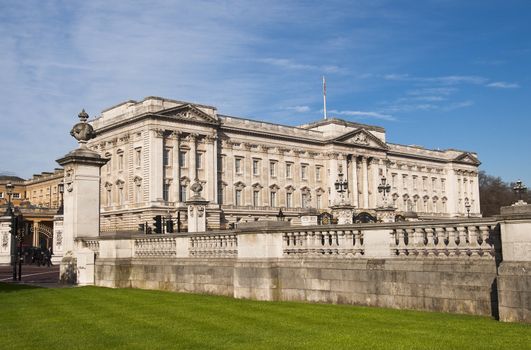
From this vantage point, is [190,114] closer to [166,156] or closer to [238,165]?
[166,156]

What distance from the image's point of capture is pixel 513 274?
10.5m

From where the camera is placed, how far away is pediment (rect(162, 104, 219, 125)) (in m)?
75.2

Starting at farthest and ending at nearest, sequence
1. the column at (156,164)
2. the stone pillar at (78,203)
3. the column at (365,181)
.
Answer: the column at (365,181) < the column at (156,164) < the stone pillar at (78,203)

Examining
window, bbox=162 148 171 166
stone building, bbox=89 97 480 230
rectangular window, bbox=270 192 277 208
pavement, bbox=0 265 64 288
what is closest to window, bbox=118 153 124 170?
stone building, bbox=89 97 480 230

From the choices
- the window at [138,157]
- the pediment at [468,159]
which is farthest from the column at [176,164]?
the pediment at [468,159]

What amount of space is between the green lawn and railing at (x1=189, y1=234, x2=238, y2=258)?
2.35m

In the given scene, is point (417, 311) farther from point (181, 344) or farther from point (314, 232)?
point (181, 344)

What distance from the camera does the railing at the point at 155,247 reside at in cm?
1977

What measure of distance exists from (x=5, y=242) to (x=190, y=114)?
34.6 metres

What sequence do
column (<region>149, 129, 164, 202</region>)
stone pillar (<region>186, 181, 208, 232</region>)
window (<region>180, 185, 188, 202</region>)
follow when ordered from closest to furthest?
1. stone pillar (<region>186, 181, 208, 232</region>)
2. column (<region>149, 129, 164, 202</region>)
3. window (<region>180, 185, 188, 202</region>)

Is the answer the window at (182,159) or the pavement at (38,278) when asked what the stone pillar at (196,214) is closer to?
the pavement at (38,278)

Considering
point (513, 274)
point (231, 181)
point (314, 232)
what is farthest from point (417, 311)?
point (231, 181)

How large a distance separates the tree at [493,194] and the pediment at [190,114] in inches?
3221

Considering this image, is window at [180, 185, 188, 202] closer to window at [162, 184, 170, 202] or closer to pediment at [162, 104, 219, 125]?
window at [162, 184, 170, 202]
